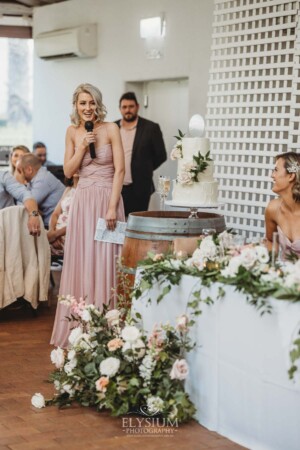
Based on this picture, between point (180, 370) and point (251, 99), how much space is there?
4125 mm

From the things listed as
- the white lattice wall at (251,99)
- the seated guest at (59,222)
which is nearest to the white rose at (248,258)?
the white lattice wall at (251,99)

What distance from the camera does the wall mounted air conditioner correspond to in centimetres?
1020

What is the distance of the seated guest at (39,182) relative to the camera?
7.33m

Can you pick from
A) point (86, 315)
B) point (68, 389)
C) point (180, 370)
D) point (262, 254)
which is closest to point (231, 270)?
point (262, 254)

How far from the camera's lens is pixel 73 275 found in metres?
5.65

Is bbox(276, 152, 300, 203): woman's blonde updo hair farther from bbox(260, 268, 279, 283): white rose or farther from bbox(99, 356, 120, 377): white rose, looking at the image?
bbox(99, 356, 120, 377): white rose

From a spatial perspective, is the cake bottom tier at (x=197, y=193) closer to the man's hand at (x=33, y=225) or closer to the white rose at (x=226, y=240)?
the white rose at (x=226, y=240)

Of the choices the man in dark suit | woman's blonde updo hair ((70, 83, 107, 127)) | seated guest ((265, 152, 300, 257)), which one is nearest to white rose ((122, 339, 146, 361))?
seated guest ((265, 152, 300, 257))

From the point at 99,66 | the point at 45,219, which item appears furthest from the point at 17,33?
the point at 45,219

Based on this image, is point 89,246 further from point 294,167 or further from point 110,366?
Result: point 110,366

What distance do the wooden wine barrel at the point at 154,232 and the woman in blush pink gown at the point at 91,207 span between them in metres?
0.69

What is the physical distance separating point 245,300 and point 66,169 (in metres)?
2.23

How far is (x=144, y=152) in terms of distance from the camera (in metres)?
8.20

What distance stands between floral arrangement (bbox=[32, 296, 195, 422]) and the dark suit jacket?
3912 mm
